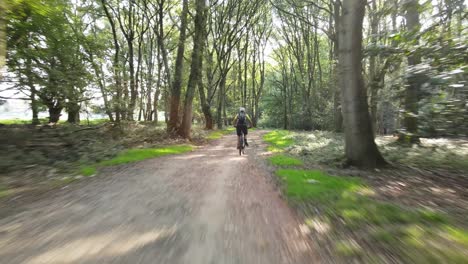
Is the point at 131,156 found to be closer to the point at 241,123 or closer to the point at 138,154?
the point at 138,154

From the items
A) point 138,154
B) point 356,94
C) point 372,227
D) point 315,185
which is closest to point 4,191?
point 138,154

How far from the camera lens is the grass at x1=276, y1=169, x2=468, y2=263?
2.99 metres

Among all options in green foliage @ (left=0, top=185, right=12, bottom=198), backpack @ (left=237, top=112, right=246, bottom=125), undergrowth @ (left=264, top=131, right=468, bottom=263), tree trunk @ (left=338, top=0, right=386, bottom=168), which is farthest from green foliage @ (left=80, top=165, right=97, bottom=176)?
tree trunk @ (left=338, top=0, right=386, bottom=168)

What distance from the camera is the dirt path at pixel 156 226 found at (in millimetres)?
3275

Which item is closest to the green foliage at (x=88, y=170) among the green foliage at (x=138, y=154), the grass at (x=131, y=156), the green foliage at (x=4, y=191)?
the grass at (x=131, y=156)

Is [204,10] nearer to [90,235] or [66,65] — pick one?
[66,65]

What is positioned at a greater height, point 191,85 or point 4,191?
point 191,85

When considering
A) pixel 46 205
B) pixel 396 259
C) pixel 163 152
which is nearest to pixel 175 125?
pixel 163 152

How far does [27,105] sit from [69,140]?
306 centimetres

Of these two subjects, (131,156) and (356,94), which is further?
(131,156)

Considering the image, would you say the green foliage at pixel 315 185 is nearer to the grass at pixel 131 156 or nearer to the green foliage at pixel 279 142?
the grass at pixel 131 156

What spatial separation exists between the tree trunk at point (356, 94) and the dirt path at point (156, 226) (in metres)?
3.26

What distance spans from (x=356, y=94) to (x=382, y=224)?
5025 mm

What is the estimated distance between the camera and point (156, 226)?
4195mm
